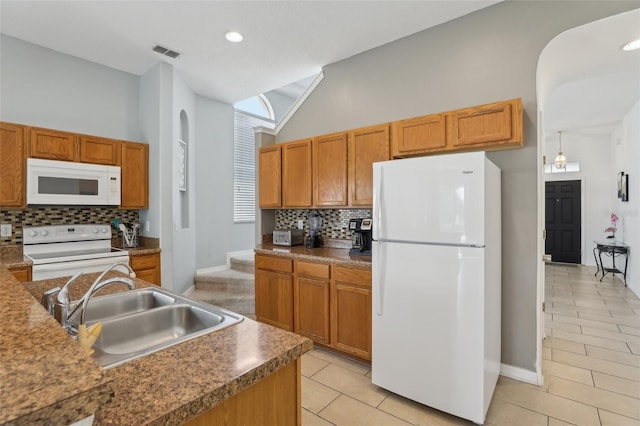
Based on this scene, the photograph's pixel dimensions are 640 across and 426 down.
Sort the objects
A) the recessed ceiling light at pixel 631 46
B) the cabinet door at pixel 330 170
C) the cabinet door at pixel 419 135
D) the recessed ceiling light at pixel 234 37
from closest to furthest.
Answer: the recessed ceiling light at pixel 631 46
the cabinet door at pixel 419 135
the recessed ceiling light at pixel 234 37
the cabinet door at pixel 330 170

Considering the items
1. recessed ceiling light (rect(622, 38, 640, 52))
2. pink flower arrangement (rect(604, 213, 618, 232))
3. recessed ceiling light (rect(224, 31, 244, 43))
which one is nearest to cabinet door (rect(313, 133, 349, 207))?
recessed ceiling light (rect(224, 31, 244, 43))

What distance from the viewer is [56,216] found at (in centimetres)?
335

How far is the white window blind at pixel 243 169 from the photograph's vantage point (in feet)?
17.4

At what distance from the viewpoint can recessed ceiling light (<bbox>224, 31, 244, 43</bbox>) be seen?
3025 mm

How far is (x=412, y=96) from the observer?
119 inches

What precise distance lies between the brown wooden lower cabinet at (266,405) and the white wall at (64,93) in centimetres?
388

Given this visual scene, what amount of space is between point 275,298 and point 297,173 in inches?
54.9

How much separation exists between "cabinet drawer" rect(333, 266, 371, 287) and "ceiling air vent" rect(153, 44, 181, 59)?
2.89 metres

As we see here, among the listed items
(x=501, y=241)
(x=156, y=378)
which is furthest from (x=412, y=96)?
(x=156, y=378)

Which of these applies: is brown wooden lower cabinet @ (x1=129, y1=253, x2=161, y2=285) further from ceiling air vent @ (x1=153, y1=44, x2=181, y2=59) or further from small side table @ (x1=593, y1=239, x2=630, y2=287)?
small side table @ (x1=593, y1=239, x2=630, y2=287)

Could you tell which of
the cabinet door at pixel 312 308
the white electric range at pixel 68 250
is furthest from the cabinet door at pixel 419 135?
the white electric range at pixel 68 250

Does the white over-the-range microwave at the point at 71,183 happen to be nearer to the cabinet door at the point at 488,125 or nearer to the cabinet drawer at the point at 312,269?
the cabinet drawer at the point at 312,269

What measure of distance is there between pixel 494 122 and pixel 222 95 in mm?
3807

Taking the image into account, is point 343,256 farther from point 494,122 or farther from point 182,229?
point 182,229
